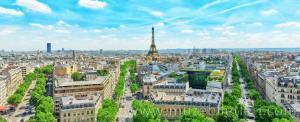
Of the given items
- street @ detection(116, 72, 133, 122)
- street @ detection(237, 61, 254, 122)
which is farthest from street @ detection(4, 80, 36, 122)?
street @ detection(237, 61, 254, 122)

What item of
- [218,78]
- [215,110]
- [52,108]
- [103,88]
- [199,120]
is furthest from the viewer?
[218,78]

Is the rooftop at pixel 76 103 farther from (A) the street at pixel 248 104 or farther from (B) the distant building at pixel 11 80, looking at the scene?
(B) the distant building at pixel 11 80

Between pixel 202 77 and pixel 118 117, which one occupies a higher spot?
pixel 202 77

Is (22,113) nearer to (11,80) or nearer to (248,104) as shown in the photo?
(11,80)

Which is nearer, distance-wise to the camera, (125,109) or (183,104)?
(183,104)

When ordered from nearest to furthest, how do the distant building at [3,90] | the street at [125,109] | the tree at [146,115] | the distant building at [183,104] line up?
1. the tree at [146,115]
2. the distant building at [183,104]
3. the street at [125,109]
4. the distant building at [3,90]

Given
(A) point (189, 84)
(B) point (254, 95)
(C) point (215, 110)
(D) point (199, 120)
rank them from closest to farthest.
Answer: (D) point (199, 120), (C) point (215, 110), (B) point (254, 95), (A) point (189, 84)

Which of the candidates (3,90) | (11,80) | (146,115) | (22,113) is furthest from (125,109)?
(11,80)

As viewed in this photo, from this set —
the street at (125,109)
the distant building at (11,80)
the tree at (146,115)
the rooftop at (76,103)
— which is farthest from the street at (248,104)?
the distant building at (11,80)

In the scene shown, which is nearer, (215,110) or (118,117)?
(215,110)

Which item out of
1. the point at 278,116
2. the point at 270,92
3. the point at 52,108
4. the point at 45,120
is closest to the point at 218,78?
the point at 270,92

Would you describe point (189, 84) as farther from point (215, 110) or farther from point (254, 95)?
point (215, 110)
